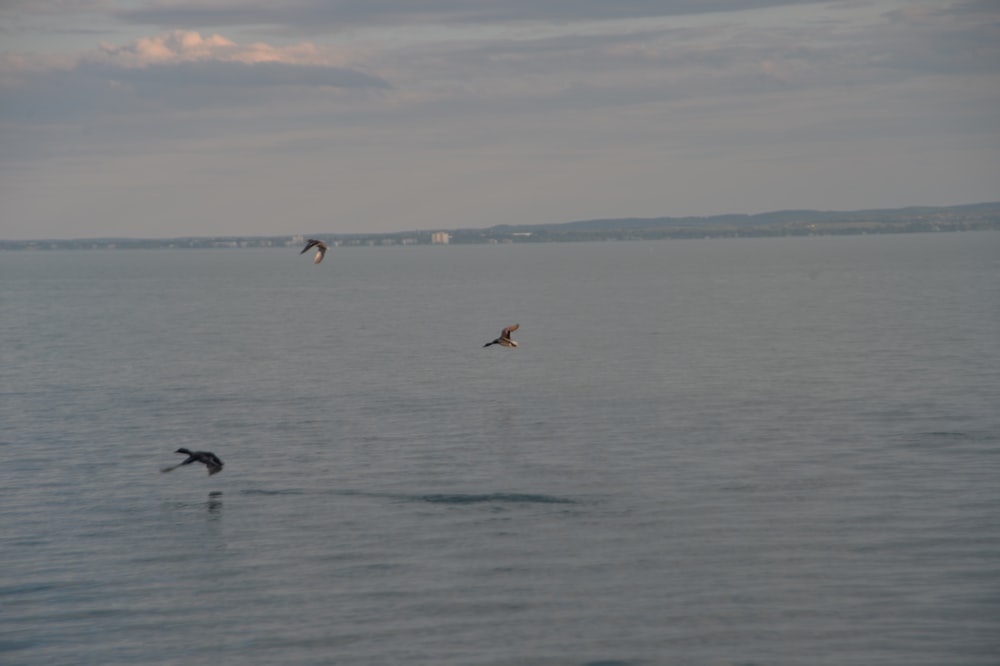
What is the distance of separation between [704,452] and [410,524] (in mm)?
14212

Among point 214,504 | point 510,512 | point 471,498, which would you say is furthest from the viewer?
point 214,504

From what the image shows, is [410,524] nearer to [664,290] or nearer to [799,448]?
[799,448]

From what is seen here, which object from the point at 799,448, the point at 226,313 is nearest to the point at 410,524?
the point at 799,448

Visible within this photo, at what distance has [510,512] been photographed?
39.8m

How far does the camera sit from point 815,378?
70.1 m

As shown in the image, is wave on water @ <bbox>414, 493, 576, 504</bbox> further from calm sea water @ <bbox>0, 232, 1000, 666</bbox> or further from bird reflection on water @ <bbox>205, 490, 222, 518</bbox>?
bird reflection on water @ <bbox>205, 490, 222, 518</bbox>

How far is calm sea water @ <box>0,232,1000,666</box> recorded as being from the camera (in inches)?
1161

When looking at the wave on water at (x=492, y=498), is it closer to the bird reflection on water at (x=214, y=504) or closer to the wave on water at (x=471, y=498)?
the wave on water at (x=471, y=498)

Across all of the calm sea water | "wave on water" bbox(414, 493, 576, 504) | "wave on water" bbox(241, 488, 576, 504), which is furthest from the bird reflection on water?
"wave on water" bbox(414, 493, 576, 504)

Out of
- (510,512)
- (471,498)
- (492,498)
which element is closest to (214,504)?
(471,498)

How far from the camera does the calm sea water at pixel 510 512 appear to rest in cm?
Answer: 2950

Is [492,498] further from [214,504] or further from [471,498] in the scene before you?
[214,504]

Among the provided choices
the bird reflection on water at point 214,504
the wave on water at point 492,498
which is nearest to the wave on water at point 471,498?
the wave on water at point 492,498

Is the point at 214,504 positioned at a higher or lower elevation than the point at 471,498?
lower
